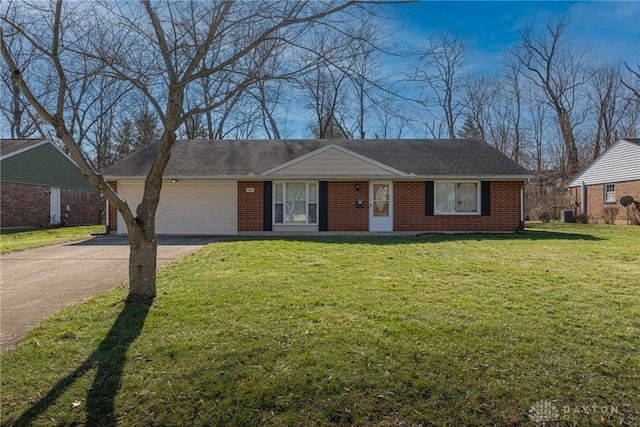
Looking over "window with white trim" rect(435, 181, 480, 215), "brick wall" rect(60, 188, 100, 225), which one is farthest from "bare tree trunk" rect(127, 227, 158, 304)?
"brick wall" rect(60, 188, 100, 225)

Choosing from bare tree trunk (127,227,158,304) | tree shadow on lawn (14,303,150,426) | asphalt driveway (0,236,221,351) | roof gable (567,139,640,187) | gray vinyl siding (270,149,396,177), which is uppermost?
roof gable (567,139,640,187)

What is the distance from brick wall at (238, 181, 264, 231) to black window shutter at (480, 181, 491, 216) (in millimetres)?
8189

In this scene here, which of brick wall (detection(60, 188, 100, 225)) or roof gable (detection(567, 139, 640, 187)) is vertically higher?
roof gable (detection(567, 139, 640, 187))

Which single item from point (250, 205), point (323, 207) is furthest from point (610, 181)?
point (250, 205)

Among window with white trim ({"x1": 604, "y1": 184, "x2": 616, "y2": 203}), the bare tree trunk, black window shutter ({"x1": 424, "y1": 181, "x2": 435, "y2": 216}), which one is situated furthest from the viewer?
window with white trim ({"x1": 604, "y1": 184, "x2": 616, "y2": 203})

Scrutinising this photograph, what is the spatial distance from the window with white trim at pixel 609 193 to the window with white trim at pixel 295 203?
17589 mm

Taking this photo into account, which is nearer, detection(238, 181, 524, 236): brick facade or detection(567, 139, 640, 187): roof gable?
detection(238, 181, 524, 236): brick facade

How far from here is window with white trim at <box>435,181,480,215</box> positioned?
14055 millimetres

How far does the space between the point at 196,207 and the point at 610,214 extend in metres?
21.3

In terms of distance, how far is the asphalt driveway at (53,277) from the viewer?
451 cm

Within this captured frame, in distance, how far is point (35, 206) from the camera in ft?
65.8

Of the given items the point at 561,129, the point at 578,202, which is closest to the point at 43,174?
the point at 578,202

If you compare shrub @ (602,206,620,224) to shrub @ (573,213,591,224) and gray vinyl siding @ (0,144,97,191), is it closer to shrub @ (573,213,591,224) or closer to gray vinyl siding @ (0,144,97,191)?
shrub @ (573,213,591,224)

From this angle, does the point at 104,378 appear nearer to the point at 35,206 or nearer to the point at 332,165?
the point at 332,165
